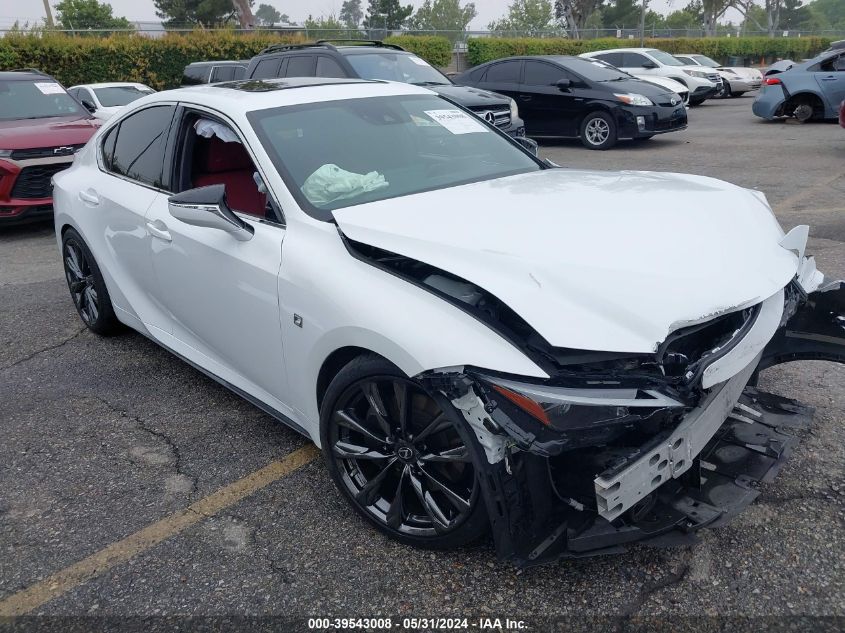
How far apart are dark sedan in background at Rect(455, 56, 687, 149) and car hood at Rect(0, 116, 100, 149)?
746cm

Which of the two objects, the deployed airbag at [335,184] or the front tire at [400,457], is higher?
the deployed airbag at [335,184]

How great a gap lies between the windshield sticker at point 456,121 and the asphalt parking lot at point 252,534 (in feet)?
5.77

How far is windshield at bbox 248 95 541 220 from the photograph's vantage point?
3.27 metres

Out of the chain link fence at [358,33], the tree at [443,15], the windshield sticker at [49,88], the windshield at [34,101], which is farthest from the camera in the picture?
the tree at [443,15]

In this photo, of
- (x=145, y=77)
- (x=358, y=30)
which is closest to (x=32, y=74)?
(x=145, y=77)

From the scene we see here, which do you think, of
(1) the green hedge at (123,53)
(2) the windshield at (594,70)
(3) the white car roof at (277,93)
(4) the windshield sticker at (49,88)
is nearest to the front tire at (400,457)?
(3) the white car roof at (277,93)

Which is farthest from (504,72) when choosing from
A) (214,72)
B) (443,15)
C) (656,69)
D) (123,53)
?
(443,15)

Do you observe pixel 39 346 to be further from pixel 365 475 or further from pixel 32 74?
pixel 32 74

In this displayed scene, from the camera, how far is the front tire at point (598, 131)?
12.6 m

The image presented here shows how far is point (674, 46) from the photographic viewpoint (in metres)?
37.7

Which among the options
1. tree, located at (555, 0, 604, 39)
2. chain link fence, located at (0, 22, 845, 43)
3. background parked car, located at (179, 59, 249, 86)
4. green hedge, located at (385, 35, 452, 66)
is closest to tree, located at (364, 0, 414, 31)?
tree, located at (555, 0, 604, 39)

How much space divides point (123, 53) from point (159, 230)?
19588mm

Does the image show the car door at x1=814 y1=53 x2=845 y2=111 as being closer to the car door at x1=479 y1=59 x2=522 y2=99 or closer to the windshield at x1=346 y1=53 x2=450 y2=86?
the car door at x1=479 y1=59 x2=522 y2=99

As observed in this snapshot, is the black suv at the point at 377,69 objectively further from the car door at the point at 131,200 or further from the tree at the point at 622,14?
the tree at the point at 622,14
